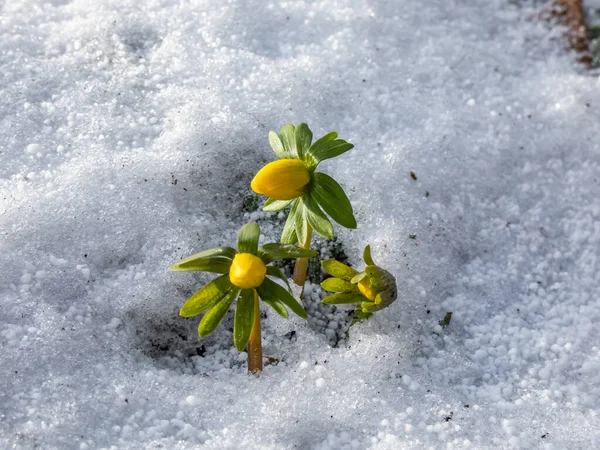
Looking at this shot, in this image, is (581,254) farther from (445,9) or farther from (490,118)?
(445,9)

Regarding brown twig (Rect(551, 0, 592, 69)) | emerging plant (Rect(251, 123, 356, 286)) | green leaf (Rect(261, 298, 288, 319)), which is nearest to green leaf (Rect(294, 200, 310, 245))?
emerging plant (Rect(251, 123, 356, 286))

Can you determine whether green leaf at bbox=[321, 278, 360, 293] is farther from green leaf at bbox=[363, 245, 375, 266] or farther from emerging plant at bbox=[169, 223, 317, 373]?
emerging plant at bbox=[169, 223, 317, 373]

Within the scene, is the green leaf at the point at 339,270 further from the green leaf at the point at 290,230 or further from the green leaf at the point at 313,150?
the green leaf at the point at 313,150

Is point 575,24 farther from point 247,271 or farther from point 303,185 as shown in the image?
point 247,271

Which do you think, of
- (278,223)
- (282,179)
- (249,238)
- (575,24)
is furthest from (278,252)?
(575,24)

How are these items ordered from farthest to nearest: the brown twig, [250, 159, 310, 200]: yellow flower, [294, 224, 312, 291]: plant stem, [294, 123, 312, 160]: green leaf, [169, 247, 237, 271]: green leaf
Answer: the brown twig < [294, 224, 312, 291]: plant stem < [294, 123, 312, 160]: green leaf < [250, 159, 310, 200]: yellow flower < [169, 247, 237, 271]: green leaf
